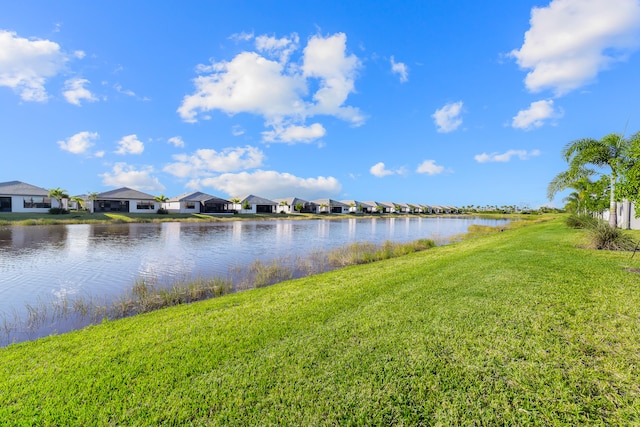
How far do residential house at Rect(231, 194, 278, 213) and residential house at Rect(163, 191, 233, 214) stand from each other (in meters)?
5.22

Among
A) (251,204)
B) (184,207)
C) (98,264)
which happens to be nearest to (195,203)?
(184,207)

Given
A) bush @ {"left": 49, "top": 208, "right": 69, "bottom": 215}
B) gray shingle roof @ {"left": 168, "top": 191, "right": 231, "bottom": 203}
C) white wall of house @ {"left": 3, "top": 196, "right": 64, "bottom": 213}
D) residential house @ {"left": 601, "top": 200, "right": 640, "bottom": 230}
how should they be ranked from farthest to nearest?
gray shingle roof @ {"left": 168, "top": 191, "right": 231, "bottom": 203}
bush @ {"left": 49, "top": 208, "right": 69, "bottom": 215}
white wall of house @ {"left": 3, "top": 196, "right": 64, "bottom": 213}
residential house @ {"left": 601, "top": 200, "right": 640, "bottom": 230}

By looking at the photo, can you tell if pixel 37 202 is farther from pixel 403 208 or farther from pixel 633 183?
pixel 403 208

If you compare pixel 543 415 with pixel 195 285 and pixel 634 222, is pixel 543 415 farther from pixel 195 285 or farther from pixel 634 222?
pixel 634 222

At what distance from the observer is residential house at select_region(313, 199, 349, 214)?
259 feet

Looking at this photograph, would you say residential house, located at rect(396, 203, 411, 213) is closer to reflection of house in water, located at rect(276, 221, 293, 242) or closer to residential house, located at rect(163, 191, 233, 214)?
residential house, located at rect(163, 191, 233, 214)

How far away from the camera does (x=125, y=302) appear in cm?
775

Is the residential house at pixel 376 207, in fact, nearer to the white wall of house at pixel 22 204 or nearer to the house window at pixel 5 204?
the white wall of house at pixel 22 204

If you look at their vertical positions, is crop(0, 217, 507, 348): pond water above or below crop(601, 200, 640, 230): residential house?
below

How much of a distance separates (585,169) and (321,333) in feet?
74.4

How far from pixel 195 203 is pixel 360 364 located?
184 feet

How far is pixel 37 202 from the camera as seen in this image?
39.8 m

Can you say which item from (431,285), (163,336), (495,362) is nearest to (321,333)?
(495,362)

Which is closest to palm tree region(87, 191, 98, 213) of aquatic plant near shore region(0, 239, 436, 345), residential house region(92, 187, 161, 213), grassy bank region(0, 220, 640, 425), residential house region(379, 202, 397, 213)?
residential house region(92, 187, 161, 213)
